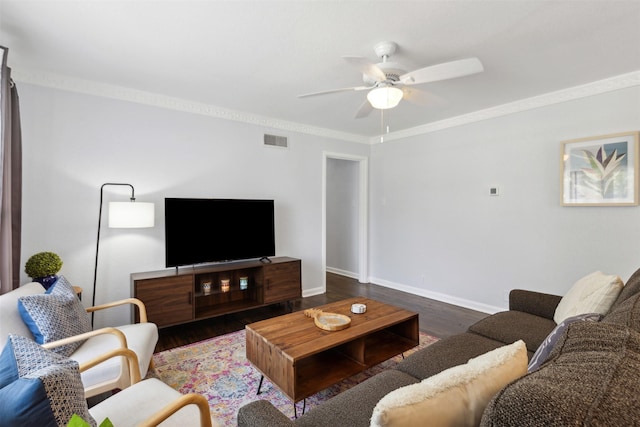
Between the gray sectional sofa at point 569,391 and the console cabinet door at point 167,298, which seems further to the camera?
the console cabinet door at point 167,298

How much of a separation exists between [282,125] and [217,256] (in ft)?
6.73

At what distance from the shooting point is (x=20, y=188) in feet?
8.54

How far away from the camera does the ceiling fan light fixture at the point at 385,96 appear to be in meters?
2.32

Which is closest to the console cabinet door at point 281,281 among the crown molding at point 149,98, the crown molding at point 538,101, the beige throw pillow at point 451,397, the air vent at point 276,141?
the air vent at point 276,141

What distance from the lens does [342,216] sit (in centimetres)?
621

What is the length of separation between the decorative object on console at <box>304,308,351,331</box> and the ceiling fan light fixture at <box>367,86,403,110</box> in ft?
5.68

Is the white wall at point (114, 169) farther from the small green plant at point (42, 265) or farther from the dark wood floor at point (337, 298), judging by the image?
the dark wood floor at point (337, 298)

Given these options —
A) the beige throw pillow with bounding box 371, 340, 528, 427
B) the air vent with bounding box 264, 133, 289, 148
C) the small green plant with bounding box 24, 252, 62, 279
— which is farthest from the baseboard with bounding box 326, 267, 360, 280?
the beige throw pillow with bounding box 371, 340, 528, 427

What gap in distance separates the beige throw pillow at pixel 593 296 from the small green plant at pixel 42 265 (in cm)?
397

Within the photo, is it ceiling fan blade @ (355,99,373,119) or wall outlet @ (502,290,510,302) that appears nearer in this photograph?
ceiling fan blade @ (355,99,373,119)

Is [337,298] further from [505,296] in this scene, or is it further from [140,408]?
[140,408]

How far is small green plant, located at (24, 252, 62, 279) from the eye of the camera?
2.55 meters

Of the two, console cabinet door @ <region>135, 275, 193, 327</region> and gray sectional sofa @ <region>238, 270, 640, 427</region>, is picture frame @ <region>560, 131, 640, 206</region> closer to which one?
gray sectional sofa @ <region>238, 270, 640, 427</region>

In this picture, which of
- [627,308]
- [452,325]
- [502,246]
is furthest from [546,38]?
[452,325]
